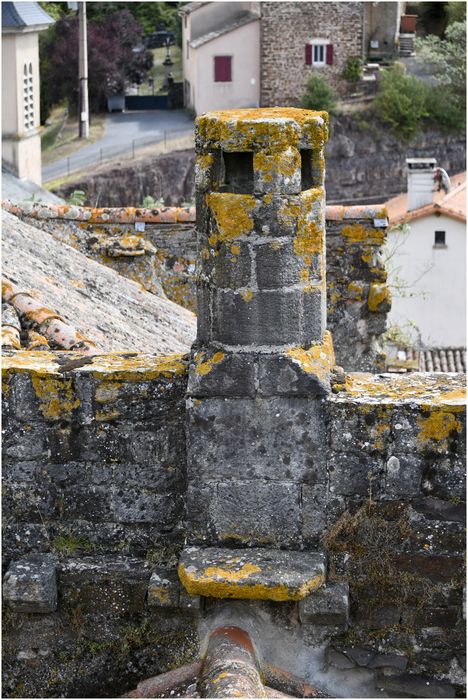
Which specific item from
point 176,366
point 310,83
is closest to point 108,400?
Result: point 176,366

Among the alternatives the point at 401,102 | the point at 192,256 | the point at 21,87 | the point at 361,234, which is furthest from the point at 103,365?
the point at 401,102

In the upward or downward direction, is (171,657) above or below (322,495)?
below

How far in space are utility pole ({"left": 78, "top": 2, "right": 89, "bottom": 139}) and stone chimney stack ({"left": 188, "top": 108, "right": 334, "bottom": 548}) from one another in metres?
42.2

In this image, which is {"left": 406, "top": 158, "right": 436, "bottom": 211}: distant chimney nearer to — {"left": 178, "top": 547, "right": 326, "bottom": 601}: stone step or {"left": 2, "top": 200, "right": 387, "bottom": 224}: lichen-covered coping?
{"left": 2, "top": 200, "right": 387, "bottom": 224}: lichen-covered coping

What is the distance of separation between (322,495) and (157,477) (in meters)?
0.71

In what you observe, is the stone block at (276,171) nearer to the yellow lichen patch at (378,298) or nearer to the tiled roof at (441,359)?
the yellow lichen patch at (378,298)

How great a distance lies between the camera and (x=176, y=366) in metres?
5.61

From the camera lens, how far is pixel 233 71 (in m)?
53.3

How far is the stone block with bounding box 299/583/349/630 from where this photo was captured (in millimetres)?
5453

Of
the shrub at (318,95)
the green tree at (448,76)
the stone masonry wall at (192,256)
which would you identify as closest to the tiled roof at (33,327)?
the stone masonry wall at (192,256)

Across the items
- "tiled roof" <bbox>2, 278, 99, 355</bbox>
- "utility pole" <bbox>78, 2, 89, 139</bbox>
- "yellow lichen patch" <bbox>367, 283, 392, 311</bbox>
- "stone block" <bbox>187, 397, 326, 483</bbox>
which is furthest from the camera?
"utility pole" <bbox>78, 2, 89, 139</bbox>

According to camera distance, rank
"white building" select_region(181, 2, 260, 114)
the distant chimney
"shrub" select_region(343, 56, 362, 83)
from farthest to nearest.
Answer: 1. "shrub" select_region(343, 56, 362, 83)
2. "white building" select_region(181, 2, 260, 114)
3. the distant chimney

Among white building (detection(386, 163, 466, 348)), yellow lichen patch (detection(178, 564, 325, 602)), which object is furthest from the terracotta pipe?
white building (detection(386, 163, 466, 348))

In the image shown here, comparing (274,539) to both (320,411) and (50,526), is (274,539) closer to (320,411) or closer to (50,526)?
(320,411)
